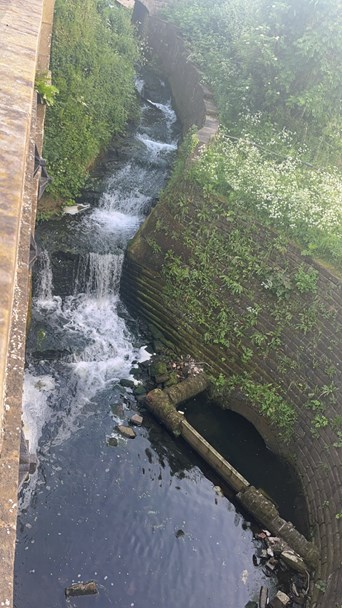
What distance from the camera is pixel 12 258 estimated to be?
298 cm

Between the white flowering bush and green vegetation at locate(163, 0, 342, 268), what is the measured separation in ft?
0.07

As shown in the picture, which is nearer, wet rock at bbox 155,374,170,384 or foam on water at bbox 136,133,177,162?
wet rock at bbox 155,374,170,384

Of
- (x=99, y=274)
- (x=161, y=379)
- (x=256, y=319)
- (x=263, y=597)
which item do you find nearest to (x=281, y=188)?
(x=256, y=319)

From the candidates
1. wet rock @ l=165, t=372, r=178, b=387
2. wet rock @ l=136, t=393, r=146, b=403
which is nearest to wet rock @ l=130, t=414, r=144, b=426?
wet rock @ l=136, t=393, r=146, b=403

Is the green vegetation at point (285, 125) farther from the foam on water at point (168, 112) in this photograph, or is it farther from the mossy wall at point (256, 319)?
the foam on water at point (168, 112)

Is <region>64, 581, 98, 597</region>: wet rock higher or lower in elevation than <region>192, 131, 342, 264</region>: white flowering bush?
lower

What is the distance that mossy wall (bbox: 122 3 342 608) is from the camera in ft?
29.5

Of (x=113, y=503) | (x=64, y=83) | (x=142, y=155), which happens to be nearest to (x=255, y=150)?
(x=142, y=155)

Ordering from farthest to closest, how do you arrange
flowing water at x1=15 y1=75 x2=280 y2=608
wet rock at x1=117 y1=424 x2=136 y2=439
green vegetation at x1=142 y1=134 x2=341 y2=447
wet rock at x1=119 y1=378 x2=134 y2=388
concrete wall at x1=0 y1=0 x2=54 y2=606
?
wet rock at x1=119 y1=378 x2=134 y2=388, green vegetation at x1=142 y1=134 x2=341 y2=447, wet rock at x1=117 y1=424 x2=136 y2=439, flowing water at x1=15 y1=75 x2=280 y2=608, concrete wall at x1=0 y1=0 x2=54 y2=606

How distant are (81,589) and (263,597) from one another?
260 cm

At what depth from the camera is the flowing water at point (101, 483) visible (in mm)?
7172

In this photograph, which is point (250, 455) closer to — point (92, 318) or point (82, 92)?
point (92, 318)

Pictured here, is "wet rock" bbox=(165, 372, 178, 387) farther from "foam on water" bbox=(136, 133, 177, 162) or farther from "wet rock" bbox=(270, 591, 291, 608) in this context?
"foam on water" bbox=(136, 133, 177, 162)

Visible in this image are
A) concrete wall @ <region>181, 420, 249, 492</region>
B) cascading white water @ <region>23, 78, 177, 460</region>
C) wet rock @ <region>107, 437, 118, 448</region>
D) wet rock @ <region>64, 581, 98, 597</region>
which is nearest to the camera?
wet rock @ <region>64, 581, 98, 597</region>
